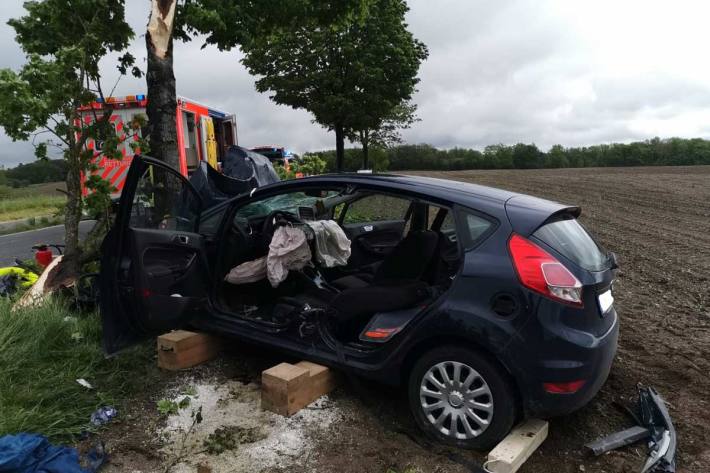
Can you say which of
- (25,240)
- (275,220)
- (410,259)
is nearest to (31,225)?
(25,240)

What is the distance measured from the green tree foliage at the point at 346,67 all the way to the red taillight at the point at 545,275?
59.2 feet

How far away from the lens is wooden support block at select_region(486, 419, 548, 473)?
102 inches

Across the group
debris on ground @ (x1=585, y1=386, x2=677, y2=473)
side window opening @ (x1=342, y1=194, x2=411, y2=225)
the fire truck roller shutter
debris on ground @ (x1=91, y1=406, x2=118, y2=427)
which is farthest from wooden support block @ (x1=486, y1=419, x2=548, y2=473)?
the fire truck roller shutter

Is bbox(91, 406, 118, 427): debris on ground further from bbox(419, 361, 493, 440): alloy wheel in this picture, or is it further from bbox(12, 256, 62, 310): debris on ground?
bbox(419, 361, 493, 440): alloy wheel

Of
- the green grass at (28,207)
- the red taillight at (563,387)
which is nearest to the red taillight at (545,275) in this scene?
the red taillight at (563,387)

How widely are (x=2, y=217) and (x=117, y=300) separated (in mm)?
15081

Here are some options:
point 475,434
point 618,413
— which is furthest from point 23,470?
point 618,413

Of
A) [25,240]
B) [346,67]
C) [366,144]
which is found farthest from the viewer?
[366,144]

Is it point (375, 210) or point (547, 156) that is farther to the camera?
point (547, 156)

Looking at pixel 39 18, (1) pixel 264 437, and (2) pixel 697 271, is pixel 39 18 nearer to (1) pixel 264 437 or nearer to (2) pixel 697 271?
(1) pixel 264 437

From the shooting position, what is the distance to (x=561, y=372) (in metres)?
2.62

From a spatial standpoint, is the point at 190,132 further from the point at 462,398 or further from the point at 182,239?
the point at 462,398

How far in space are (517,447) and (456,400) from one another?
1.25 feet

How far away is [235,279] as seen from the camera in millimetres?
4012
